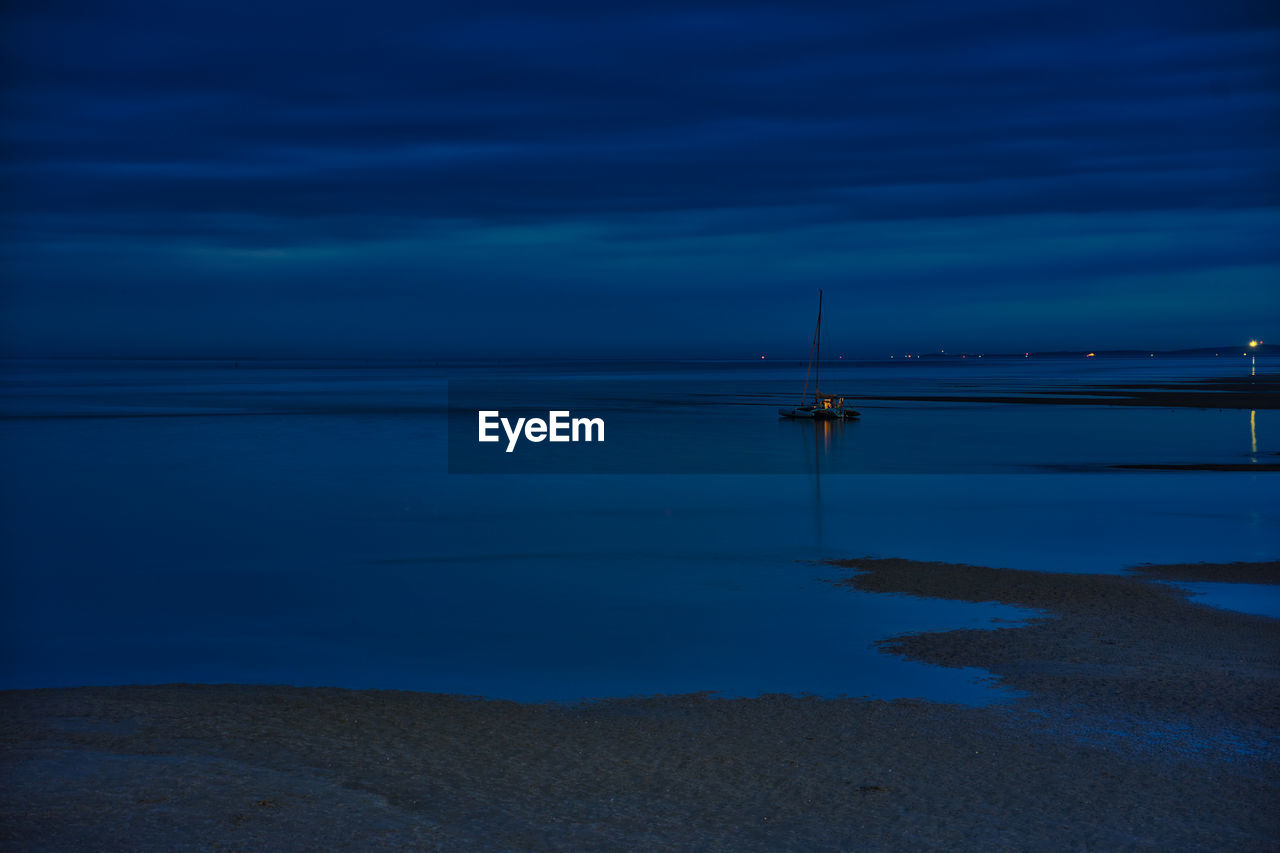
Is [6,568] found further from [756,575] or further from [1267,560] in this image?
[1267,560]

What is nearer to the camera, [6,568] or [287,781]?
[287,781]

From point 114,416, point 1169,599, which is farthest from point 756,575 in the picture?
point 114,416

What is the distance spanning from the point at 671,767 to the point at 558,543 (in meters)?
20.5

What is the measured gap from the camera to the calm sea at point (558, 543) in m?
20.4

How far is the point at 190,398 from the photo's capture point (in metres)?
126

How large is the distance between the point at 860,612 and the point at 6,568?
2214cm

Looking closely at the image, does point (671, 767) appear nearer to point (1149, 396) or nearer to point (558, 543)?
point (558, 543)
